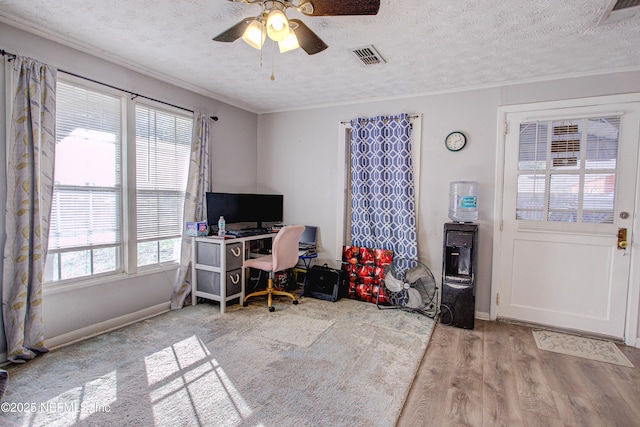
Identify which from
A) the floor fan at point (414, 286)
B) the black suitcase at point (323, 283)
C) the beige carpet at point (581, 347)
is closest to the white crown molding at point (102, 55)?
the black suitcase at point (323, 283)

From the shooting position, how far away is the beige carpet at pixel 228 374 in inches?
72.1

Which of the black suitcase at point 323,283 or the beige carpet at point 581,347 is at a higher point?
the black suitcase at point 323,283

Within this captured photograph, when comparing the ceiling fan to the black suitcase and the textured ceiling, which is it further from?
the black suitcase

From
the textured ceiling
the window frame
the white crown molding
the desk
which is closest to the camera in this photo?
the textured ceiling

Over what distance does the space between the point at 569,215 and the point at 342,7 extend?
2.84 metres

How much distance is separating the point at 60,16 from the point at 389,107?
9.94 ft

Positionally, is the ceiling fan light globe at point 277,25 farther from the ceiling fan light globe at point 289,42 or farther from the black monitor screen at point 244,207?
the black monitor screen at point 244,207

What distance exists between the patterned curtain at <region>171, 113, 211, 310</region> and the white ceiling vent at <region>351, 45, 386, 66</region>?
1.93 m

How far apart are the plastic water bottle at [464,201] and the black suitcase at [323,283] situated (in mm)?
1500

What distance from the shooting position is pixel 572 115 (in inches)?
118

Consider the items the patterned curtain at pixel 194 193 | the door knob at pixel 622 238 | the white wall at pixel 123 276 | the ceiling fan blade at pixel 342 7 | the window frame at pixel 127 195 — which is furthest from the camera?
the patterned curtain at pixel 194 193

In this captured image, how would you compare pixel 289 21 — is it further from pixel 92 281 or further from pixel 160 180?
pixel 92 281

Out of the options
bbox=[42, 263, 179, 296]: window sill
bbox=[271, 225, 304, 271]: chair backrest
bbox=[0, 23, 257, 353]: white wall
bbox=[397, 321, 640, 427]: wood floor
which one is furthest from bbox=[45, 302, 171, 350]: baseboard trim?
bbox=[397, 321, 640, 427]: wood floor

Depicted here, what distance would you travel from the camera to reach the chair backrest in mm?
3414
